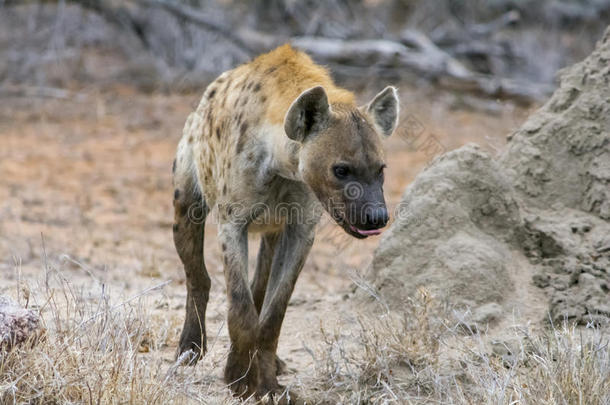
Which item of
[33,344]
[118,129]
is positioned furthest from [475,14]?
[33,344]

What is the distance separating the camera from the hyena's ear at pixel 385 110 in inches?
151

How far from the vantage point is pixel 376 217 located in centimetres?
344

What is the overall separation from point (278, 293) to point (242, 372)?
1.32ft

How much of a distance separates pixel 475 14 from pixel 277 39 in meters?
4.67

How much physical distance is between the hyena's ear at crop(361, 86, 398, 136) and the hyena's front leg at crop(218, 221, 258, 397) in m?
0.81

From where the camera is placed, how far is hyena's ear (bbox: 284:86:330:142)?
3529 mm

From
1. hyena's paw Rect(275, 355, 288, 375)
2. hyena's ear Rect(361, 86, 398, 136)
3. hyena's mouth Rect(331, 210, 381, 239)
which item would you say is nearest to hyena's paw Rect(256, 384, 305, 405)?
hyena's paw Rect(275, 355, 288, 375)

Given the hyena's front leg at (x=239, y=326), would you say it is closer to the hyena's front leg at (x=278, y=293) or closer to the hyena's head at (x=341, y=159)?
the hyena's front leg at (x=278, y=293)

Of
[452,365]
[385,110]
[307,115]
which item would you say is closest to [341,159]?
[307,115]

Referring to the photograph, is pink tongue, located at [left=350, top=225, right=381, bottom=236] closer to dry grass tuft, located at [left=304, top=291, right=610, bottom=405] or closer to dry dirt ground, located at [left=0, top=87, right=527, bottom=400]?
dry grass tuft, located at [left=304, top=291, right=610, bottom=405]

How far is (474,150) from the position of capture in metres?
4.57

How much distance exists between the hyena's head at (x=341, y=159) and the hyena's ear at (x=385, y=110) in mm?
121

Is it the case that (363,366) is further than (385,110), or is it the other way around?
(385,110)

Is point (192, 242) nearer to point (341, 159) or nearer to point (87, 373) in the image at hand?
point (341, 159)
